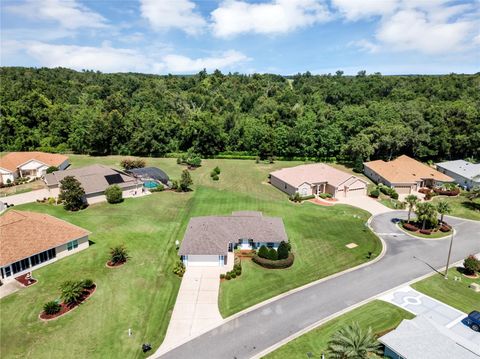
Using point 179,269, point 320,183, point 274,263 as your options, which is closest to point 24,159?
point 179,269

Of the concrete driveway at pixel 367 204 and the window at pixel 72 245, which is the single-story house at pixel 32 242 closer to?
the window at pixel 72 245

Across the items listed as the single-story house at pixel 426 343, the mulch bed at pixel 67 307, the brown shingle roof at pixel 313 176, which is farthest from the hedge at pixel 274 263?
the brown shingle roof at pixel 313 176

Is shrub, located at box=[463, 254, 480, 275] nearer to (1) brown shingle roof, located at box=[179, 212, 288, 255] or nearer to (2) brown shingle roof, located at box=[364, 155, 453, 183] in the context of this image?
(1) brown shingle roof, located at box=[179, 212, 288, 255]

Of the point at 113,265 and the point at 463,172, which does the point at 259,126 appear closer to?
the point at 463,172

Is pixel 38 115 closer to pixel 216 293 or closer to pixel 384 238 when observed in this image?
pixel 216 293

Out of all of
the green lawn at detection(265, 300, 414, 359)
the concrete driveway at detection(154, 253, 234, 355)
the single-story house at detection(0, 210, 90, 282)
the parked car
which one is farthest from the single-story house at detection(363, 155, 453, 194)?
the single-story house at detection(0, 210, 90, 282)
